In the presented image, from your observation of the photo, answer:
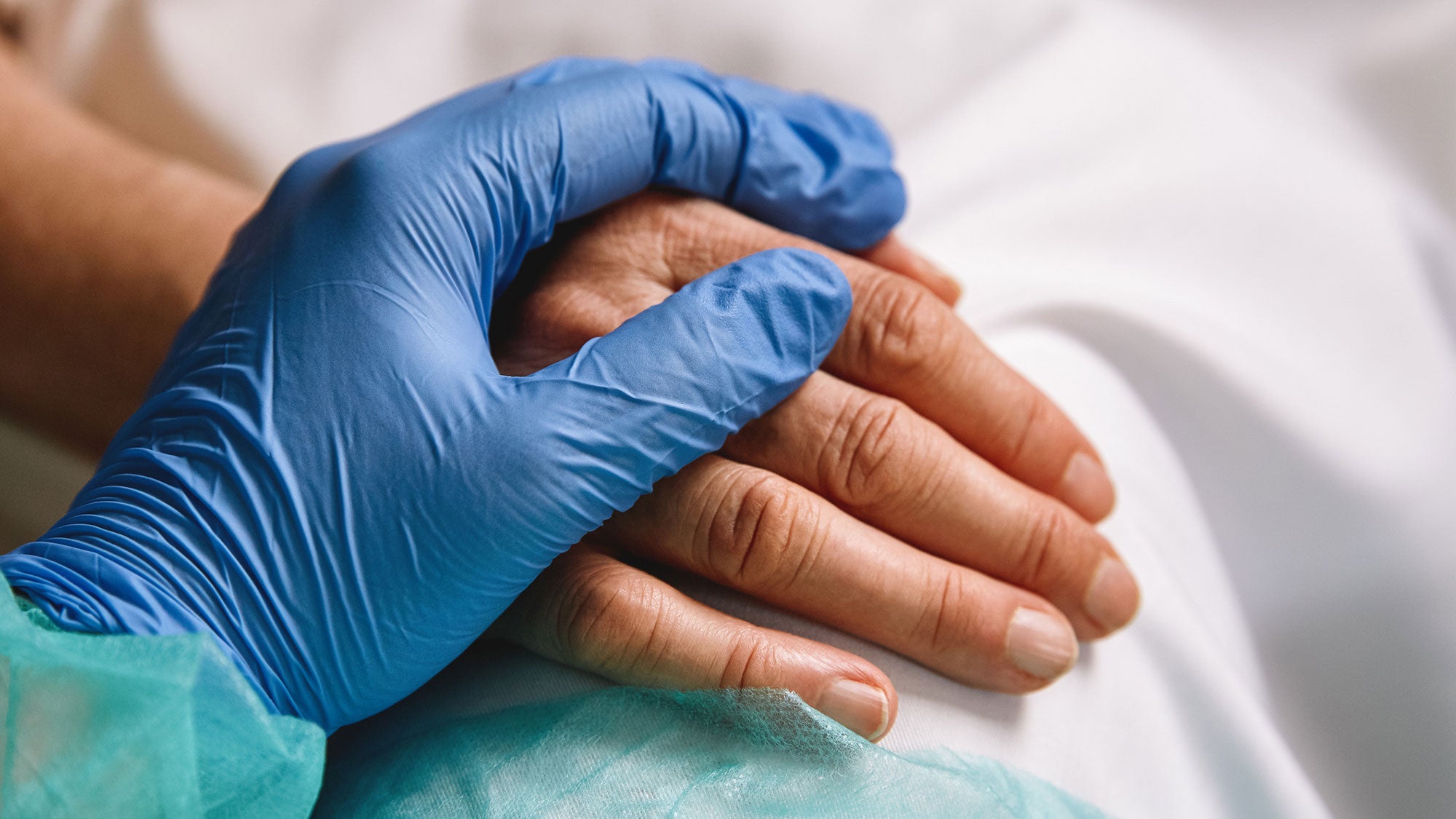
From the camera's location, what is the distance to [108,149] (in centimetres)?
134

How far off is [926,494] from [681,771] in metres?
0.33

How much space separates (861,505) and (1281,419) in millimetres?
503

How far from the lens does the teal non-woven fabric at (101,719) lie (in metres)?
0.60

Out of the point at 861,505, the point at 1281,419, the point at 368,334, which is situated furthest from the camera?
the point at 1281,419

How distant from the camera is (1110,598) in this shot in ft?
2.92

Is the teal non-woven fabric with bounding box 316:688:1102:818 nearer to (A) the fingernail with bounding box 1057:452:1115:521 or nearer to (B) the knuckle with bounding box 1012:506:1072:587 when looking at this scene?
(B) the knuckle with bounding box 1012:506:1072:587

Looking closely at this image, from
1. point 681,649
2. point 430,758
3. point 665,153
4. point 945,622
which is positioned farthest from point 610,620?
point 665,153

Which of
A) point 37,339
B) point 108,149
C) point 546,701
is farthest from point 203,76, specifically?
point 546,701

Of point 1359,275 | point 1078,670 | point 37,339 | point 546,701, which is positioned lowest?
point 37,339

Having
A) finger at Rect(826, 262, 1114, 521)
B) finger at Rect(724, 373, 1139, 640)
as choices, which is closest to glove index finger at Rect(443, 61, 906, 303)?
finger at Rect(826, 262, 1114, 521)

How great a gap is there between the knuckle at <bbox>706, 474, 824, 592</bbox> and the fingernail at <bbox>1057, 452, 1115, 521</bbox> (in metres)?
0.29

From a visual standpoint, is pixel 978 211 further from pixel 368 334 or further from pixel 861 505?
pixel 368 334

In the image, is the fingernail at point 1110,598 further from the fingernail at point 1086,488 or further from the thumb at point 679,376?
the thumb at point 679,376

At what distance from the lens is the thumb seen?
29.9 inches
